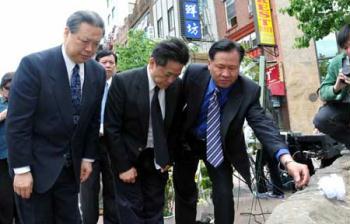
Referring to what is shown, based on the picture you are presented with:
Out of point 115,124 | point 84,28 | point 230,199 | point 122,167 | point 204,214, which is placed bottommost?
point 204,214

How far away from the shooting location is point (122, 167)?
2.96 metres

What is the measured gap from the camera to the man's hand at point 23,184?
2.51 metres

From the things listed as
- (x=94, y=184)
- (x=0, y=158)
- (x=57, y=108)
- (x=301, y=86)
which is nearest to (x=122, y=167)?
(x=57, y=108)

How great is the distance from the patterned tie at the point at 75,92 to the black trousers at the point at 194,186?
100cm

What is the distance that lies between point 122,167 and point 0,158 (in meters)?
1.63

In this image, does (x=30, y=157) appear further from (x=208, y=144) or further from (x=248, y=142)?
(x=248, y=142)

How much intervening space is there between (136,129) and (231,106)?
73 cm

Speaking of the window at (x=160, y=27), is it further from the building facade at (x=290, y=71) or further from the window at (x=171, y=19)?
the building facade at (x=290, y=71)

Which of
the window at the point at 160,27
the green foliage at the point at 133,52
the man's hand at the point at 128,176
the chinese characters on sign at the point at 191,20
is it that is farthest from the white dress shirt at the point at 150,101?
the window at the point at 160,27

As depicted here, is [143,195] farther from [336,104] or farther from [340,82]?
[336,104]

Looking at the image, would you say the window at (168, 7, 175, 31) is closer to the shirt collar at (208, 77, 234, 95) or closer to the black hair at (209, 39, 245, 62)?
the shirt collar at (208, 77, 234, 95)

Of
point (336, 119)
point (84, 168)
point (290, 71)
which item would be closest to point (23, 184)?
point (84, 168)

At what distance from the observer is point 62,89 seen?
2.66 metres

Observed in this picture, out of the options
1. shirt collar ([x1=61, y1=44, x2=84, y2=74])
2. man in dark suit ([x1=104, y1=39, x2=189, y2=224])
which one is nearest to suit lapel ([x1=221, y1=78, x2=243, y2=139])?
man in dark suit ([x1=104, y1=39, x2=189, y2=224])
